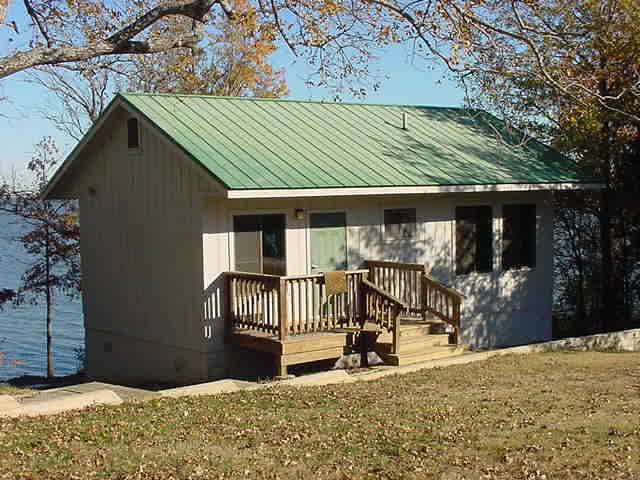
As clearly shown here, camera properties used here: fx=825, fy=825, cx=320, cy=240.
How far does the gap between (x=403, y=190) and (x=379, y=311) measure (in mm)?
2385

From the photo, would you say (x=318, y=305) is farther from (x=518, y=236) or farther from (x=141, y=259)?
(x=518, y=236)

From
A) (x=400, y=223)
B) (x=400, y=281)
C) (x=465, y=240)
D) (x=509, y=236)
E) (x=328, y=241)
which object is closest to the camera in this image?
(x=328, y=241)

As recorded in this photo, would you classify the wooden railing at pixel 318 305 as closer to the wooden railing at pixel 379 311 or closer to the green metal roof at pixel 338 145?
the wooden railing at pixel 379 311

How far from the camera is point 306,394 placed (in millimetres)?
10938

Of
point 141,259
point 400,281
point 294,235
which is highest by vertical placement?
point 294,235

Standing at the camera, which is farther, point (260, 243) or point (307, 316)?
point (260, 243)

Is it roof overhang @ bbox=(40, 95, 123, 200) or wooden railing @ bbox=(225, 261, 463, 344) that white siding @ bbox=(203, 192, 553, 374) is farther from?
roof overhang @ bbox=(40, 95, 123, 200)

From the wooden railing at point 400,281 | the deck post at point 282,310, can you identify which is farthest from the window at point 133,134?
the wooden railing at point 400,281

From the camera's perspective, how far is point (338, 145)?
1595 cm

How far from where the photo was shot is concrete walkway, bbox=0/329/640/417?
9.98m

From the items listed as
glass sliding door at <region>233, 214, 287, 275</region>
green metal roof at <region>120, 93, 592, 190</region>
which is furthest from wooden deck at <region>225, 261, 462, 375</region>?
green metal roof at <region>120, 93, 592, 190</region>

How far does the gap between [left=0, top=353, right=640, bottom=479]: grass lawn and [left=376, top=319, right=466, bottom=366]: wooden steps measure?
8.32 feet

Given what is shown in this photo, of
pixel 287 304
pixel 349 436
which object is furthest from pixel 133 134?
pixel 349 436

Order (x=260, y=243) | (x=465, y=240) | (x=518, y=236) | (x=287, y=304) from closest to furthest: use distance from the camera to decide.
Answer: (x=287, y=304)
(x=260, y=243)
(x=465, y=240)
(x=518, y=236)
